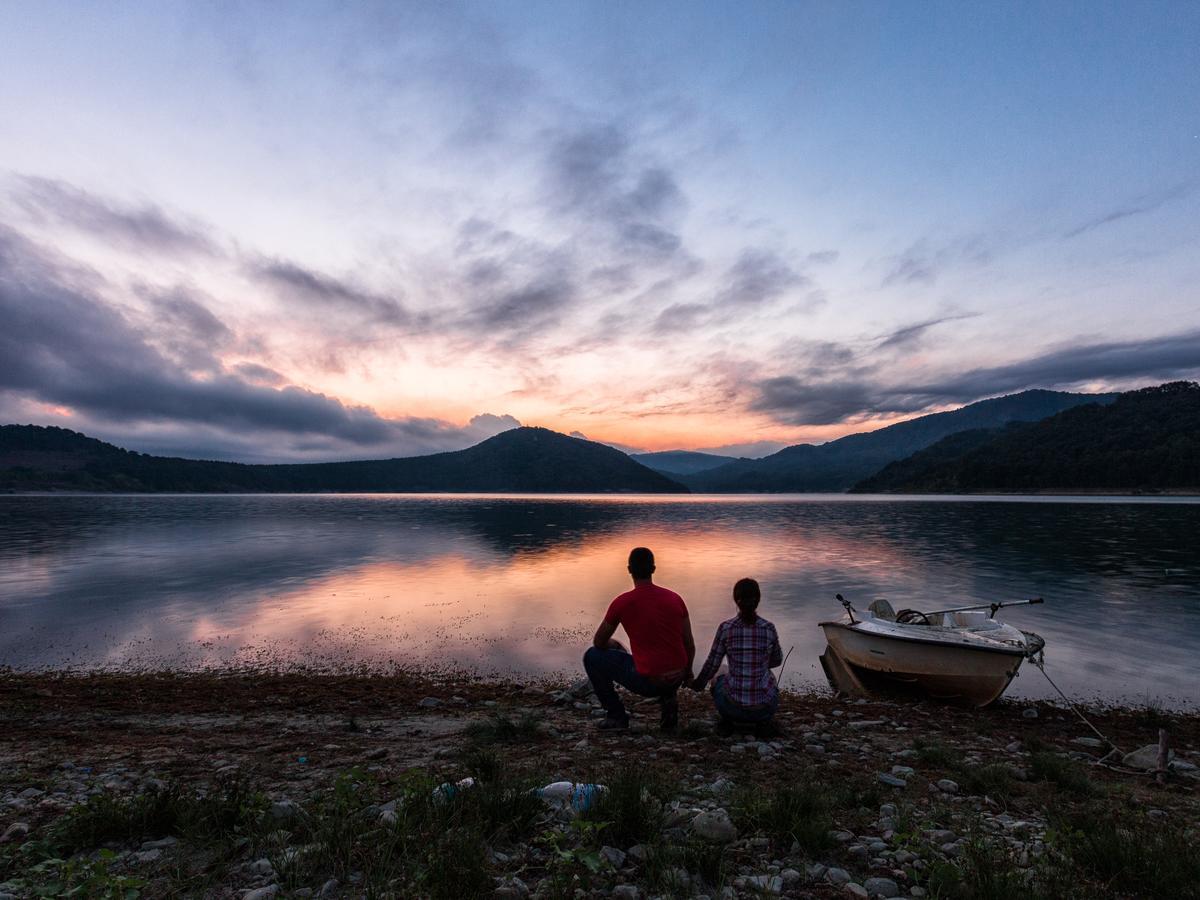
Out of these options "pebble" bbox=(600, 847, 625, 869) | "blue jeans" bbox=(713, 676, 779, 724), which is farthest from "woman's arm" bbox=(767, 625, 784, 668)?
"pebble" bbox=(600, 847, 625, 869)

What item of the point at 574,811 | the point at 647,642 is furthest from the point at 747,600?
the point at 574,811

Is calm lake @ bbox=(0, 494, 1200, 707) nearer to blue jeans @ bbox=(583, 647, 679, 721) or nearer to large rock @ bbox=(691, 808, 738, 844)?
blue jeans @ bbox=(583, 647, 679, 721)

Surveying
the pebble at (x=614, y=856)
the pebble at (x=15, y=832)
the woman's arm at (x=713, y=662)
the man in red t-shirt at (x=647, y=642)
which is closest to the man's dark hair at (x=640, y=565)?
the man in red t-shirt at (x=647, y=642)

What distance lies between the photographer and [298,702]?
1277 centimetres

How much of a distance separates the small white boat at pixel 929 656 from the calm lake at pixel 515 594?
169 cm

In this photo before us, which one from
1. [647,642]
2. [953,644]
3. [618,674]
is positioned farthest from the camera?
[953,644]

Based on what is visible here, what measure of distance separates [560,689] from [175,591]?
26367 millimetres

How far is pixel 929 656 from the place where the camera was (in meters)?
13.3

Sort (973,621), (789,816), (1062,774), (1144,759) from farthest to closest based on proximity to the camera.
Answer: (973,621) → (1144,759) → (1062,774) → (789,816)

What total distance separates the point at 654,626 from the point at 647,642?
0.30 metres

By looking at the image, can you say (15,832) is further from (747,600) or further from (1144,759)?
(1144,759)

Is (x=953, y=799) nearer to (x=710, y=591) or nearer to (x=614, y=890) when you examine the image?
(x=614, y=890)

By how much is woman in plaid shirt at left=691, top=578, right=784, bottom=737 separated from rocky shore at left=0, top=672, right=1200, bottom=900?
40 cm

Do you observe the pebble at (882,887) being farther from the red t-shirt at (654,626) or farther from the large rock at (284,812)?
the large rock at (284,812)
